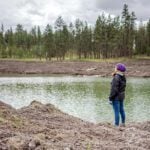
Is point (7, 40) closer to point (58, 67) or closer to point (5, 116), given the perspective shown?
point (58, 67)

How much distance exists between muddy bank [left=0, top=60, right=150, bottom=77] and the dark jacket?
155ft

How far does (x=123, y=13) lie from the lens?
3819 inches

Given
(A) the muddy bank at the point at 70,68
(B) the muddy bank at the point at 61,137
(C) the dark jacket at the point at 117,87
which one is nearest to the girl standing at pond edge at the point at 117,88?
(C) the dark jacket at the point at 117,87

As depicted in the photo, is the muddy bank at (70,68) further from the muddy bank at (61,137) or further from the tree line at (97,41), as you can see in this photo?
the muddy bank at (61,137)

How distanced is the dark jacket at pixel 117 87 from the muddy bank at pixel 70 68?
4734cm

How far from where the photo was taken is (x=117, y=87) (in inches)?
536

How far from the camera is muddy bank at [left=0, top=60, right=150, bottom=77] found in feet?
212

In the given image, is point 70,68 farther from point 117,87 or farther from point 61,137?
point 61,137

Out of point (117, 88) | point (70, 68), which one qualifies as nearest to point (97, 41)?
point (70, 68)

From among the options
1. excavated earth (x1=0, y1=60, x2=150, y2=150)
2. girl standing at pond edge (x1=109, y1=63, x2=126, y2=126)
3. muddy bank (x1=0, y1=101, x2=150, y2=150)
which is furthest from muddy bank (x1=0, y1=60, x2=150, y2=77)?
muddy bank (x1=0, y1=101, x2=150, y2=150)

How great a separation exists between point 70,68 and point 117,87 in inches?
2294

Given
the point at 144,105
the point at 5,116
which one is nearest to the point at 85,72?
the point at 144,105

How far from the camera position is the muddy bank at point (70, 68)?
64719mm

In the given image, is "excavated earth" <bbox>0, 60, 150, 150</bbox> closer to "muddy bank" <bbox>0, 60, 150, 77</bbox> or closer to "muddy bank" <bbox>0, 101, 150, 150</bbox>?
"muddy bank" <bbox>0, 101, 150, 150</bbox>
